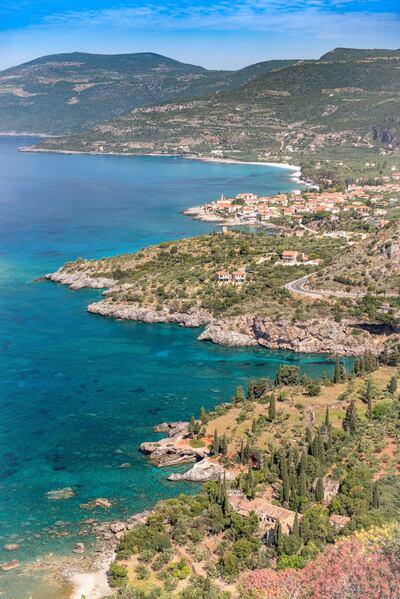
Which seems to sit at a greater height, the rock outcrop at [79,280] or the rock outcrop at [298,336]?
the rock outcrop at [79,280]

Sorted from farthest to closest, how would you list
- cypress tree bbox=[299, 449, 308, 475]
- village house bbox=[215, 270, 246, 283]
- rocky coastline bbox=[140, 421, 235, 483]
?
village house bbox=[215, 270, 246, 283] → rocky coastline bbox=[140, 421, 235, 483] → cypress tree bbox=[299, 449, 308, 475]

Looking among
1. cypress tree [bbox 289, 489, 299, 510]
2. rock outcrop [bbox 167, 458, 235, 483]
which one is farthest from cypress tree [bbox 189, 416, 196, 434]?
cypress tree [bbox 289, 489, 299, 510]

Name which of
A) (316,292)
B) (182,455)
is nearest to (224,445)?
(182,455)

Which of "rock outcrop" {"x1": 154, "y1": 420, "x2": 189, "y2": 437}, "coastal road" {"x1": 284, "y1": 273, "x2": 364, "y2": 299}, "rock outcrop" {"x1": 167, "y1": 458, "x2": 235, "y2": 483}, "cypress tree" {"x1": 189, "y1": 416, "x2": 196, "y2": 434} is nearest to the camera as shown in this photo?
"rock outcrop" {"x1": 167, "y1": 458, "x2": 235, "y2": 483}

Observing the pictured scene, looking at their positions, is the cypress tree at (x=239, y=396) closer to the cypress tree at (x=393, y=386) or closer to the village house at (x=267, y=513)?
the cypress tree at (x=393, y=386)

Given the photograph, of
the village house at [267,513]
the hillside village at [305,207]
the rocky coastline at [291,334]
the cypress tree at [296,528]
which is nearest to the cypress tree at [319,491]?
the village house at [267,513]

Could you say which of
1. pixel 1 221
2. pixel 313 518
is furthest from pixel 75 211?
pixel 313 518

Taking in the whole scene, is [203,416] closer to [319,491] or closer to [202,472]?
[202,472]

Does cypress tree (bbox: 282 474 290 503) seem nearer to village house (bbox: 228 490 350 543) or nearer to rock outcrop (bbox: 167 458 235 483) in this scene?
village house (bbox: 228 490 350 543)

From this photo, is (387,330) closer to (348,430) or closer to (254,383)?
(254,383)
